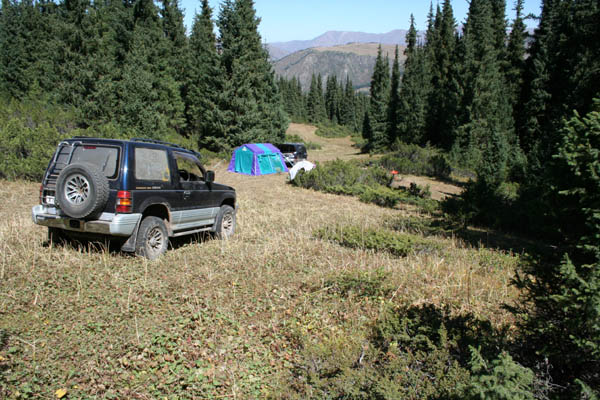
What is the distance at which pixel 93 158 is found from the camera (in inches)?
239

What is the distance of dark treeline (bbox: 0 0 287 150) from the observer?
920 inches

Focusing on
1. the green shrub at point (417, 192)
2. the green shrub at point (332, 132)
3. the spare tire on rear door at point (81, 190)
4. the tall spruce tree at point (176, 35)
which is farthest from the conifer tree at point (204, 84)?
the green shrub at point (332, 132)

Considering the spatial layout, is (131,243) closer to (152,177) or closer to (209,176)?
(152,177)

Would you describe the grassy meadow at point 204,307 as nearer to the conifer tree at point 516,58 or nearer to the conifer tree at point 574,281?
the conifer tree at point 574,281

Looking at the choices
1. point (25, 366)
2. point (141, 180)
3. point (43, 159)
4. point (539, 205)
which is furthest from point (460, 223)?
point (43, 159)

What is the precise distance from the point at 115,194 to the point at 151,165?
0.87 m

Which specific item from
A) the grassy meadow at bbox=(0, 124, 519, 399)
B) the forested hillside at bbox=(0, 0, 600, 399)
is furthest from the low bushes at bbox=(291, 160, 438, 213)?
the grassy meadow at bbox=(0, 124, 519, 399)

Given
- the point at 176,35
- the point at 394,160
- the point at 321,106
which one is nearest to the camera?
the point at 394,160

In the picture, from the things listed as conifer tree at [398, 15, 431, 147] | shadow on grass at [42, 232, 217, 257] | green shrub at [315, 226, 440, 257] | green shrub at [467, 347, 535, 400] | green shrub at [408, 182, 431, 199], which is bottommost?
green shrub at [408, 182, 431, 199]

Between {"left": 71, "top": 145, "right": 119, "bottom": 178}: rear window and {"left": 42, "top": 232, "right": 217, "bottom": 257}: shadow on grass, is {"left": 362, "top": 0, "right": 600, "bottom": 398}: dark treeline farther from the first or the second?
{"left": 42, "top": 232, "right": 217, "bottom": 257}: shadow on grass

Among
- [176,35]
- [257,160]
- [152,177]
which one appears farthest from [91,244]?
[176,35]

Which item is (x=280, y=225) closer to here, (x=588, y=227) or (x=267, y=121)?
(x=588, y=227)

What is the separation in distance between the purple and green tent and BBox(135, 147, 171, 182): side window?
16932mm

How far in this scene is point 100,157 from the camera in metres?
6.07
